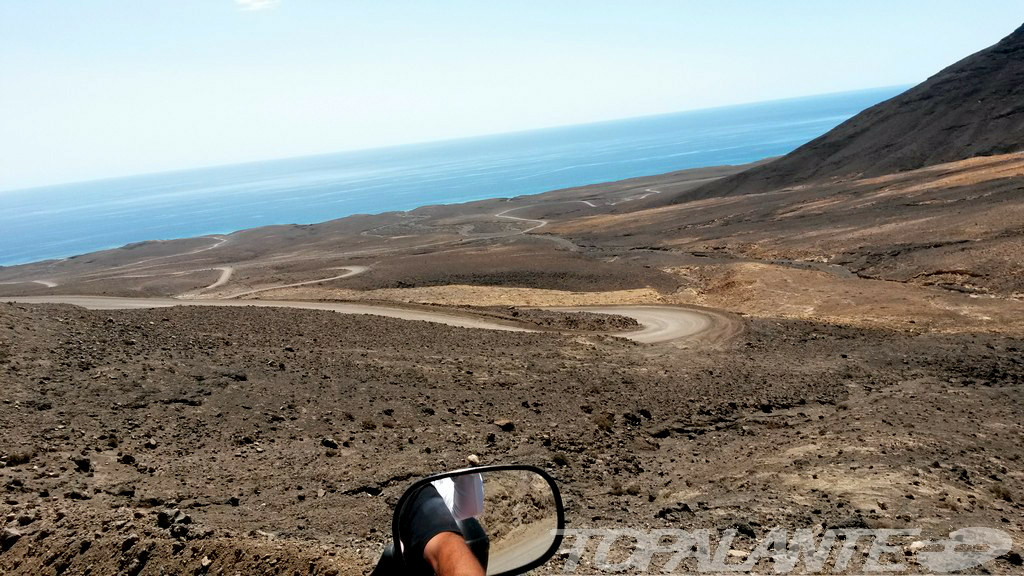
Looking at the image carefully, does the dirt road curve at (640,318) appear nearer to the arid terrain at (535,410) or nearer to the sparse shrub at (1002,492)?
the arid terrain at (535,410)

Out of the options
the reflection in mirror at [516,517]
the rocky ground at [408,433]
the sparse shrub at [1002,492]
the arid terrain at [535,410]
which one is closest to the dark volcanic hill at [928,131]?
the arid terrain at [535,410]

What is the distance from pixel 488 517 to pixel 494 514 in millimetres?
271

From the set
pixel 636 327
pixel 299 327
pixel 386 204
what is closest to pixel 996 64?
pixel 636 327

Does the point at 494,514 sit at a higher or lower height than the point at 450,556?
lower

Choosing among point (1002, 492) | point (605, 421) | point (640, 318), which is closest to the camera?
point (1002, 492)

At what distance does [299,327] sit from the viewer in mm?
21000

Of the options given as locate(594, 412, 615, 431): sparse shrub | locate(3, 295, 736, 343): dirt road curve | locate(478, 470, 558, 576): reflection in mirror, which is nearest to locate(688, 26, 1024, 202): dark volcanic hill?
locate(3, 295, 736, 343): dirt road curve

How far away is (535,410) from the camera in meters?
14.4

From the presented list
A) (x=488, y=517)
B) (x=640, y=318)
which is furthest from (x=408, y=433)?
(x=640, y=318)

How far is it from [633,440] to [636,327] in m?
15.4

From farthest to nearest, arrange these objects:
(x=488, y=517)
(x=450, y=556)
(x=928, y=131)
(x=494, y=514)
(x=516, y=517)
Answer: (x=928, y=131) < (x=516, y=517) < (x=494, y=514) < (x=488, y=517) < (x=450, y=556)

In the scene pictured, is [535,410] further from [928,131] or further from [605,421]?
[928,131]

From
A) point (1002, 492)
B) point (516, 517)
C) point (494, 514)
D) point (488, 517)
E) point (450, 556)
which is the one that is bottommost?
point (1002, 492)

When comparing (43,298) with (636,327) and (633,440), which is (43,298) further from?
(633,440)
